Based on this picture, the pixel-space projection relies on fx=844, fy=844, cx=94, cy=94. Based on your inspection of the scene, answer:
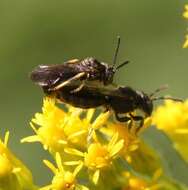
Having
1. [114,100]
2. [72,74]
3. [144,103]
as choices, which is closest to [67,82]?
[72,74]

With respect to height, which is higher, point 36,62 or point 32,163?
point 36,62

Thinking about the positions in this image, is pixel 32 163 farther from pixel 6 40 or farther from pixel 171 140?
pixel 171 140

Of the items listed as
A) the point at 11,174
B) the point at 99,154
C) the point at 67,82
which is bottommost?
the point at 11,174

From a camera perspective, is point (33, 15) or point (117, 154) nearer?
point (117, 154)

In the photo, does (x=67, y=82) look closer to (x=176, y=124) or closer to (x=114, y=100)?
(x=114, y=100)

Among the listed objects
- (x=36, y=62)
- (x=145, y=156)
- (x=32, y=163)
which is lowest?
(x=32, y=163)

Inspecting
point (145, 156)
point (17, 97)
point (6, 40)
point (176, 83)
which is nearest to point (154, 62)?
point (176, 83)

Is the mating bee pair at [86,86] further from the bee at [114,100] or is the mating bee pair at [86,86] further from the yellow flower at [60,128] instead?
the yellow flower at [60,128]
